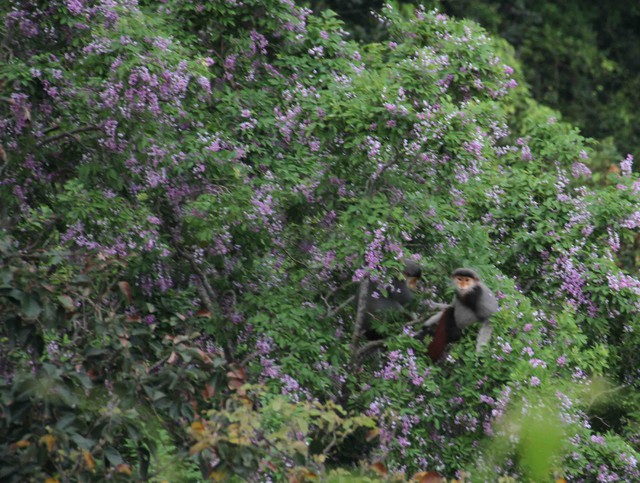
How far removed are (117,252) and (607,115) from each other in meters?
15.5

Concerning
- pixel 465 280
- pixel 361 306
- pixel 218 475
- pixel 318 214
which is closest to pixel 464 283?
pixel 465 280

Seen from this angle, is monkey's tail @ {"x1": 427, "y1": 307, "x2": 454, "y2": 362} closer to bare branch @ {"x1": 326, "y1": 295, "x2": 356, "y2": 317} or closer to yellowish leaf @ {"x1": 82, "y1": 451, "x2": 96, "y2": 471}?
bare branch @ {"x1": 326, "y1": 295, "x2": 356, "y2": 317}

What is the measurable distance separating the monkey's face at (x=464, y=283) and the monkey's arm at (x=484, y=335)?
226 millimetres

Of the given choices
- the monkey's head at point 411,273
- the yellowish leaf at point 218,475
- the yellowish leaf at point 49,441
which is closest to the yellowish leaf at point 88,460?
the yellowish leaf at point 49,441

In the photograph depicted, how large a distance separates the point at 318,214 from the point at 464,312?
127cm

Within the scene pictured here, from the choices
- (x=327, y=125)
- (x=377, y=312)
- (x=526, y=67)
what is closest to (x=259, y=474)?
(x=377, y=312)

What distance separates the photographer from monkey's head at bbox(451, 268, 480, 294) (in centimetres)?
684

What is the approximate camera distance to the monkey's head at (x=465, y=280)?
6.84 metres

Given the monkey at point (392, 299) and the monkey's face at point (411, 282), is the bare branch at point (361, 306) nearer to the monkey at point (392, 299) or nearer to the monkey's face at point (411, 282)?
the monkey at point (392, 299)

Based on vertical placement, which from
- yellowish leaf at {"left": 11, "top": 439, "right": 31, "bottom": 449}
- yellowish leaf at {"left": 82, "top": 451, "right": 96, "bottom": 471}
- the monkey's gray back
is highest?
the monkey's gray back

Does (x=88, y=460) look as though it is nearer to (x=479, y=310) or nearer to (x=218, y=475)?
(x=218, y=475)

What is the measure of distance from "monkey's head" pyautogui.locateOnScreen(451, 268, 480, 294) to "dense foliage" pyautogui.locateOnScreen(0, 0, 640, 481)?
0.27m

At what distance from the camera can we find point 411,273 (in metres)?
7.29

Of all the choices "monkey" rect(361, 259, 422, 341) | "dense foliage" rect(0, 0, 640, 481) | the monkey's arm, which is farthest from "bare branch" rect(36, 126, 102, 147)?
the monkey's arm
